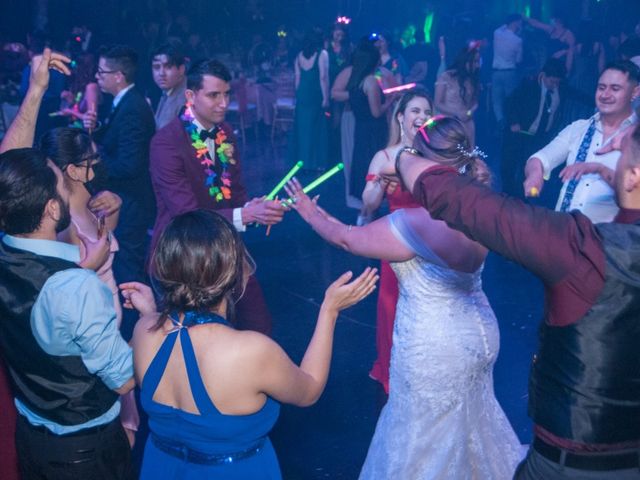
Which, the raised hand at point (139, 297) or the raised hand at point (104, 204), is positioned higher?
the raised hand at point (104, 204)

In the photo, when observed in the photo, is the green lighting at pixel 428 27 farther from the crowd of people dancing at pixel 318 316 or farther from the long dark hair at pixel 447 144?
the long dark hair at pixel 447 144

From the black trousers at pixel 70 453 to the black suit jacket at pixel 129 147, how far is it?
2.64m

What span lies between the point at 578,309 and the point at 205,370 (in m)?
0.95

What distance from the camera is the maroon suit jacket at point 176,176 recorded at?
3.36 m

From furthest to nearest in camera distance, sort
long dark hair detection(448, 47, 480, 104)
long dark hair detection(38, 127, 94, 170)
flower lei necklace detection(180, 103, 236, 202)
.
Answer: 1. long dark hair detection(448, 47, 480, 104)
2. flower lei necklace detection(180, 103, 236, 202)
3. long dark hair detection(38, 127, 94, 170)

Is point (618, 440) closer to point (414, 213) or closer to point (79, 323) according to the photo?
point (414, 213)

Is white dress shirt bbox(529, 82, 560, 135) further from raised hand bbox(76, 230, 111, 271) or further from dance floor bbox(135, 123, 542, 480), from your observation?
raised hand bbox(76, 230, 111, 271)

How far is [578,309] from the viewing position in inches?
62.4

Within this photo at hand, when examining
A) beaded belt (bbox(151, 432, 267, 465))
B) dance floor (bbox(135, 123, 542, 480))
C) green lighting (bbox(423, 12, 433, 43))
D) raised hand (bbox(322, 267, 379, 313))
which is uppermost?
green lighting (bbox(423, 12, 433, 43))

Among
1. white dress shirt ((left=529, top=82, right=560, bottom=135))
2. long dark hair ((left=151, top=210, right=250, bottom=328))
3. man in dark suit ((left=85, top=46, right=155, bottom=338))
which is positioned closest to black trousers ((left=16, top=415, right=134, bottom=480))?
long dark hair ((left=151, top=210, right=250, bottom=328))

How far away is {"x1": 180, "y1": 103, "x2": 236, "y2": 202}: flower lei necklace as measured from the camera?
11.4 feet

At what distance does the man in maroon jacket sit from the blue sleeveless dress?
74cm

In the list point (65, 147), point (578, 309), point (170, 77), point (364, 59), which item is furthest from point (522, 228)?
point (364, 59)

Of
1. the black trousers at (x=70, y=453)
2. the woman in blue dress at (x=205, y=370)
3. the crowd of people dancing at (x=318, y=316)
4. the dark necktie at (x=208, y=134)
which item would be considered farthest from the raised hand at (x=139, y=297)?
the dark necktie at (x=208, y=134)
